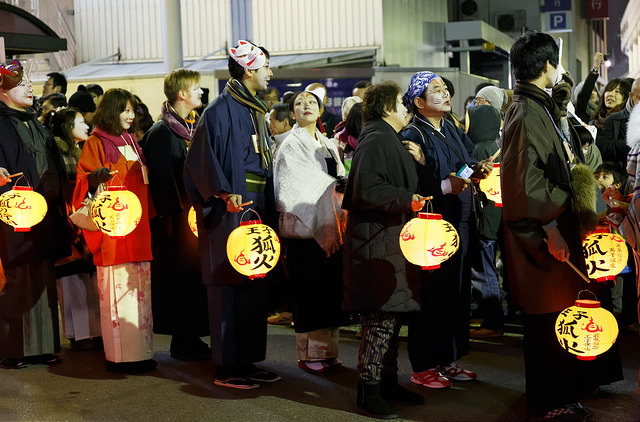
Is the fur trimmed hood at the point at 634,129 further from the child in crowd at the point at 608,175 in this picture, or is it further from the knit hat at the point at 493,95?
the knit hat at the point at 493,95

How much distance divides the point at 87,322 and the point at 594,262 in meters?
4.10

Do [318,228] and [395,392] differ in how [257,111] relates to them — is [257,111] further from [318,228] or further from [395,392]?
[395,392]

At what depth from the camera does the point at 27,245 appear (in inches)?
239

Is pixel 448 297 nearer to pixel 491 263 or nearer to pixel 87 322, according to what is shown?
pixel 491 263

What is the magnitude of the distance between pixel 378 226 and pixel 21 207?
251 cm

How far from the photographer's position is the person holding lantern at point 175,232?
6.15m

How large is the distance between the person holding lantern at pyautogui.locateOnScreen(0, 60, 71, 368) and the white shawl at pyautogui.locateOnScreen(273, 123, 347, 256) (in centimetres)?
175

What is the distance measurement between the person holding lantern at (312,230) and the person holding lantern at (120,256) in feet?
3.44

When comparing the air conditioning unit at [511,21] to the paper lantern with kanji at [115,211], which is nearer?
the paper lantern with kanji at [115,211]

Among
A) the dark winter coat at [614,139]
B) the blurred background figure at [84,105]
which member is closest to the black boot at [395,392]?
the dark winter coat at [614,139]

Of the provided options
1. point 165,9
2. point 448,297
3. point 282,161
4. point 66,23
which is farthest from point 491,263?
point 66,23

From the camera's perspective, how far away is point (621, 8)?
17.3m

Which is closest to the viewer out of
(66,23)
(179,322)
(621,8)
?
(179,322)

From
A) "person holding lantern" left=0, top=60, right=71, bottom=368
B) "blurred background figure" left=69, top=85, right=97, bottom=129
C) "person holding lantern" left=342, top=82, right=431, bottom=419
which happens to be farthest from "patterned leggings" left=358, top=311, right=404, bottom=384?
"blurred background figure" left=69, top=85, right=97, bottom=129
